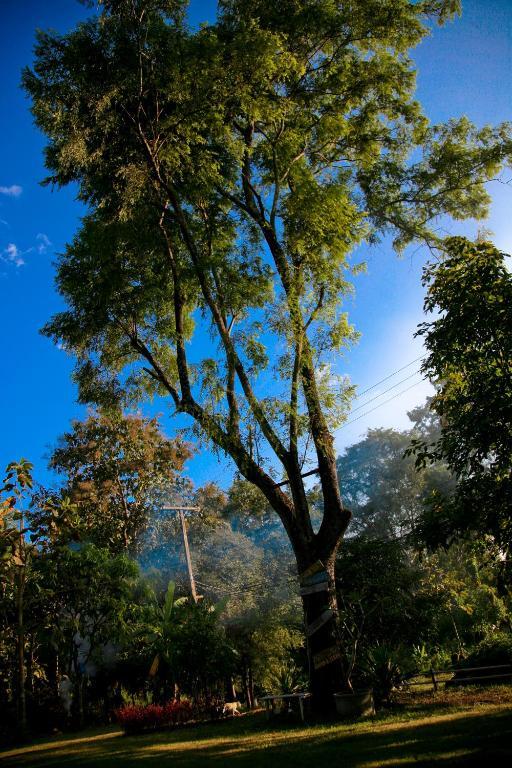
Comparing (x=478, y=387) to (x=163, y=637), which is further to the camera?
(x=163, y=637)

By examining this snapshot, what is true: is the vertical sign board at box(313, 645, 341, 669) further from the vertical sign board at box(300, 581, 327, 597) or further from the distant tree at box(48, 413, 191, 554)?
the distant tree at box(48, 413, 191, 554)

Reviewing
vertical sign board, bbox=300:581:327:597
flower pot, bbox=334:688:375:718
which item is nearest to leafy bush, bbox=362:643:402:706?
flower pot, bbox=334:688:375:718

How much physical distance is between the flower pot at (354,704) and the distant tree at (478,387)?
13.7ft

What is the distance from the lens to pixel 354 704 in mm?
8391

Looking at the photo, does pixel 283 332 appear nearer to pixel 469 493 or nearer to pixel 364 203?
pixel 364 203

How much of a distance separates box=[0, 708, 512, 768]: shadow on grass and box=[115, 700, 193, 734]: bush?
44.2 inches

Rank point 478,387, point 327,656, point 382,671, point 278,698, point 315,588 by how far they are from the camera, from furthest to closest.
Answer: point 278,698, point 382,671, point 315,588, point 327,656, point 478,387

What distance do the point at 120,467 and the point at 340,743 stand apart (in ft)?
62.0

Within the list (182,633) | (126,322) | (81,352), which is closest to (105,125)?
(126,322)

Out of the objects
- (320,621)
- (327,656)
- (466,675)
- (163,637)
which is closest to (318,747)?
(327,656)

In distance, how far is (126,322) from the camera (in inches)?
456

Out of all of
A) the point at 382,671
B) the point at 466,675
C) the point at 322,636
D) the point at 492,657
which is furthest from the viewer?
the point at 492,657

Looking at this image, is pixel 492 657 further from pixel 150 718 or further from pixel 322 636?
pixel 150 718

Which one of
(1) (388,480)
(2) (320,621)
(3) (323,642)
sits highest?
(1) (388,480)
